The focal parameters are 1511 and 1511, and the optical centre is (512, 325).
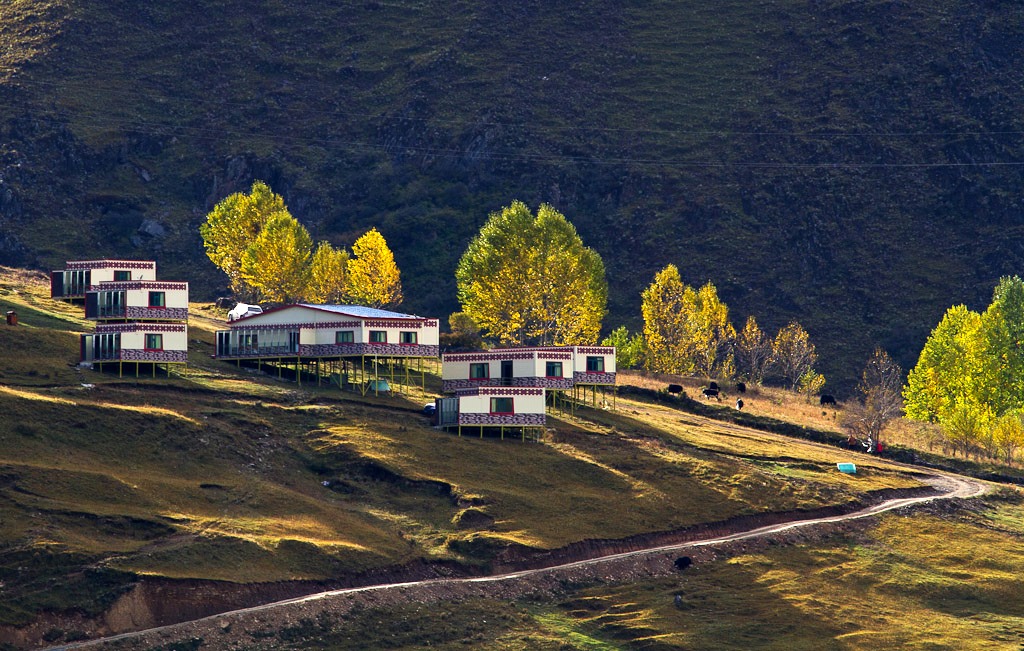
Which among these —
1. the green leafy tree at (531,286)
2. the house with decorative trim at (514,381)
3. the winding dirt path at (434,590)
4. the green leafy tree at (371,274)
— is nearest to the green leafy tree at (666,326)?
the green leafy tree at (531,286)

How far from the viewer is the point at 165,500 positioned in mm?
99938

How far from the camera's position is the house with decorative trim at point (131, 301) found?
462 feet

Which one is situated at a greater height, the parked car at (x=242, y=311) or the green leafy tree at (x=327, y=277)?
the green leafy tree at (x=327, y=277)

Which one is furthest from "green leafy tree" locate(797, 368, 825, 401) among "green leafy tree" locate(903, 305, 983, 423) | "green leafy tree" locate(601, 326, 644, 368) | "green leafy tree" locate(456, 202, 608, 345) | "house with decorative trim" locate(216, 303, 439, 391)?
"house with decorative trim" locate(216, 303, 439, 391)

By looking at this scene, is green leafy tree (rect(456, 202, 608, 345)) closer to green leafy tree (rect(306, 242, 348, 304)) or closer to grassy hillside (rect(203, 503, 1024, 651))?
green leafy tree (rect(306, 242, 348, 304))

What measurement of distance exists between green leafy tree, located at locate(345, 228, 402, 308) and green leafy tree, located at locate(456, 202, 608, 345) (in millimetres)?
19591

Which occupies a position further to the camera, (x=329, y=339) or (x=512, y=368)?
(x=512, y=368)

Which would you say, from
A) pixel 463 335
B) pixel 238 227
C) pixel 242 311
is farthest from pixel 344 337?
pixel 238 227

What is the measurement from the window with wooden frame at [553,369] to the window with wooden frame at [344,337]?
17.6 meters

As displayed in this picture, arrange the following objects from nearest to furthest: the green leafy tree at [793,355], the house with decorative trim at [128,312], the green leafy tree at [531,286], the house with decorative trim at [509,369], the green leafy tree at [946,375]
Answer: the house with decorative trim at [128,312]
the house with decorative trim at [509,369]
the green leafy tree at [946,375]
the green leafy tree at [531,286]
the green leafy tree at [793,355]

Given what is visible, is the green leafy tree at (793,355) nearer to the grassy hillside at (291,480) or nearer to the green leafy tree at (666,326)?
the green leafy tree at (666,326)

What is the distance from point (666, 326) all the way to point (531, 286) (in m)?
24.4

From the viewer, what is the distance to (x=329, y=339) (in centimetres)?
13462

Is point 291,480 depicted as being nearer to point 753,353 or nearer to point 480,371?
point 480,371
